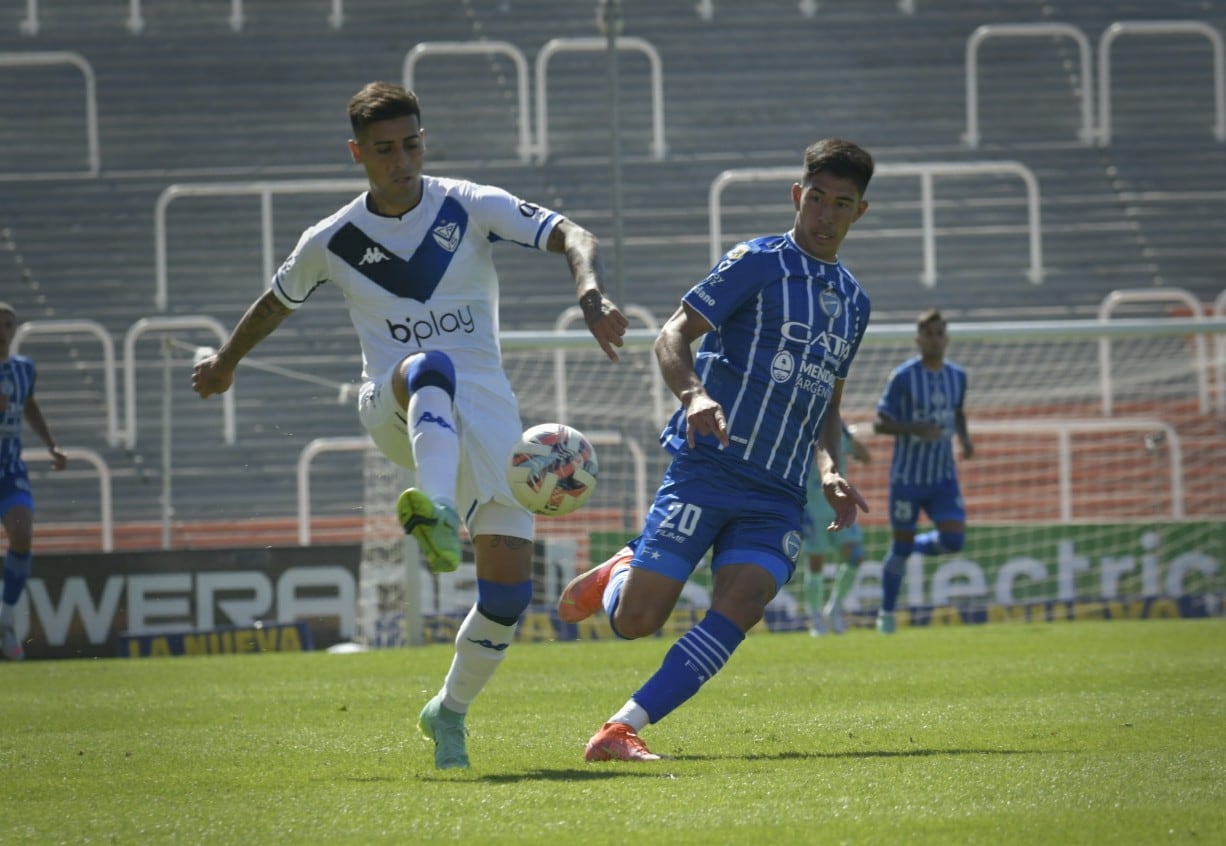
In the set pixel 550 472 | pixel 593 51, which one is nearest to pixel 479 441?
pixel 550 472

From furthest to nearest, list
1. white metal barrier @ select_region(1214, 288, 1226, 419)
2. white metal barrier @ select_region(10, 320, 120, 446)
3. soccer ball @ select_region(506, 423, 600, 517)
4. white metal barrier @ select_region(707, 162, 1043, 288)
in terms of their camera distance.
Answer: white metal barrier @ select_region(707, 162, 1043, 288) < white metal barrier @ select_region(10, 320, 120, 446) < white metal barrier @ select_region(1214, 288, 1226, 419) < soccer ball @ select_region(506, 423, 600, 517)

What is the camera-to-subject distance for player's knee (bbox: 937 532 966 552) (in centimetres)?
1453

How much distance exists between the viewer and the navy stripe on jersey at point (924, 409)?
14641 mm

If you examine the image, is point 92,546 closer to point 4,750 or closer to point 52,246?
point 52,246

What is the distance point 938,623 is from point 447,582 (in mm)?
4655

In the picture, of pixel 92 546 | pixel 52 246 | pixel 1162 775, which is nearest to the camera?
pixel 1162 775

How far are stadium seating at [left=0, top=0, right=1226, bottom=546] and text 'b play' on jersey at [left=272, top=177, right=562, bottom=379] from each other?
13.9m

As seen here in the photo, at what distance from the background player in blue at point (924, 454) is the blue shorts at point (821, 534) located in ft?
1.82

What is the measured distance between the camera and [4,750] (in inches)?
277

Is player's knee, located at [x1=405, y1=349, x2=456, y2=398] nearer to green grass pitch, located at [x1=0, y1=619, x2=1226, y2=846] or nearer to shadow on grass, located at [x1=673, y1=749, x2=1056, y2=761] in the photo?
green grass pitch, located at [x1=0, y1=619, x2=1226, y2=846]

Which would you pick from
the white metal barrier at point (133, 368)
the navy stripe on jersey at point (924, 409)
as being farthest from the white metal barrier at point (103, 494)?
the navy stripe on jersey at point (924, 409)

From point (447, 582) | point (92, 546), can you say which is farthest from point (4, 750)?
point (92, 546)

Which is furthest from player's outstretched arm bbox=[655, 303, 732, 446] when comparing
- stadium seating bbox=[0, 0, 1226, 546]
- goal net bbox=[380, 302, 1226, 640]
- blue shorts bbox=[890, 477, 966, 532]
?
stadium seating bbox=[0, 0, 1226, 546]

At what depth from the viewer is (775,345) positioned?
6582 millimetres
